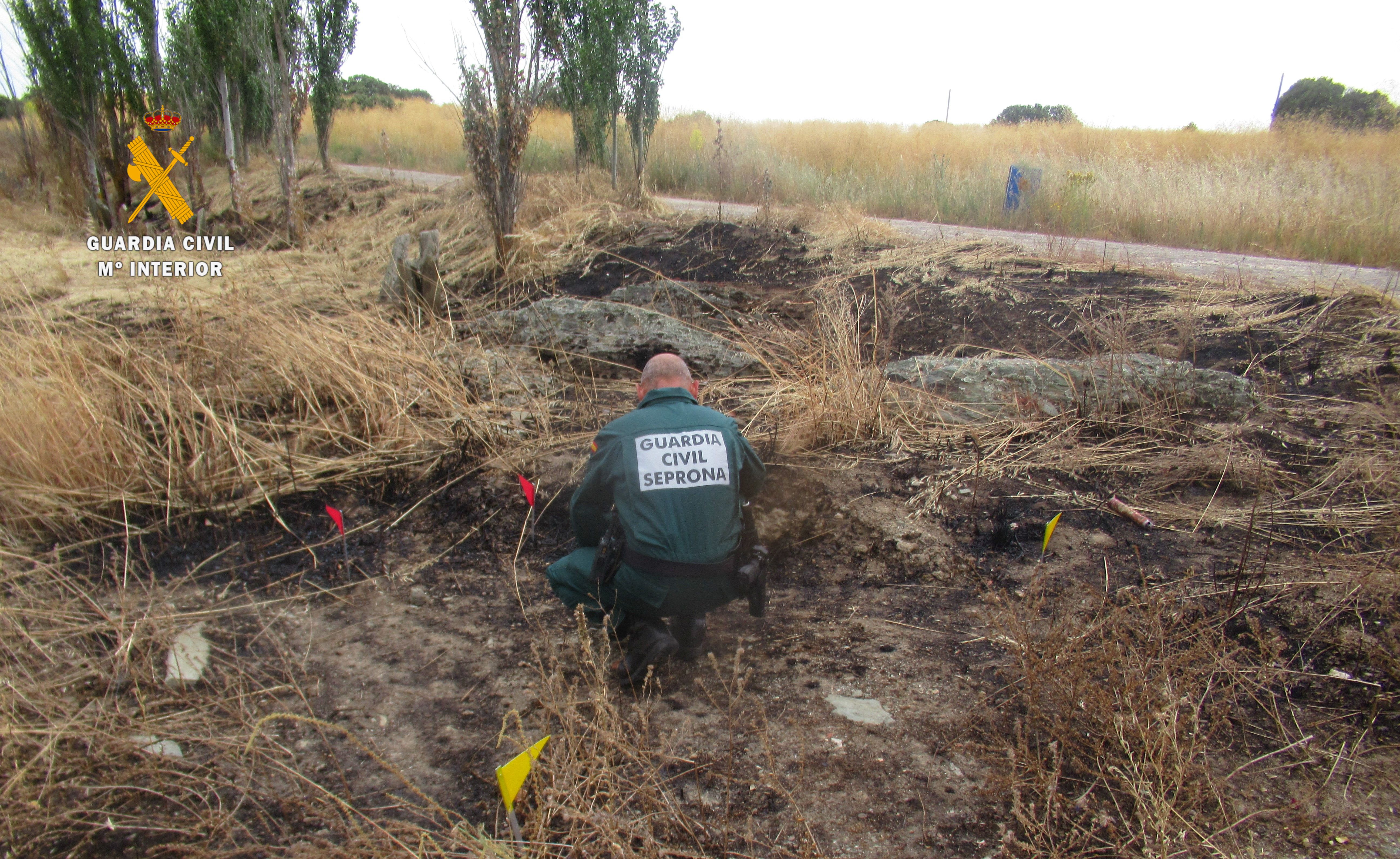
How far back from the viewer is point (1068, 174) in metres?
10.5

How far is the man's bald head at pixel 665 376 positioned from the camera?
271cm

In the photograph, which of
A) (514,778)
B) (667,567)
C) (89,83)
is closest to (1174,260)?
(667,567)

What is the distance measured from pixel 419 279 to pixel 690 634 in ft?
14.7

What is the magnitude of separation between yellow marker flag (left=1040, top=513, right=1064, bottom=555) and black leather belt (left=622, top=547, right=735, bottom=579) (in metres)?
1.22

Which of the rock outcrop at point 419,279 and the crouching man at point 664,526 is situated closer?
the crouching man at point 664,526

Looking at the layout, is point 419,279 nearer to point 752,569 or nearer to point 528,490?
point 528,490

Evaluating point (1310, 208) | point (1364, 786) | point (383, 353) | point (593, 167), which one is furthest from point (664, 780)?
point (1310, 208)

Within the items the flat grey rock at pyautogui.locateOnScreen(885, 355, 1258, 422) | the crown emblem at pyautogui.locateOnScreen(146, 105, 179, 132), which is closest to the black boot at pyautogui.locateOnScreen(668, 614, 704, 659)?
the flat grey rock at pyautogui.locateOnScreen(885, 355, 1258, 422)

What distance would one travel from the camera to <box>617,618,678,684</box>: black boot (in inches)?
94.7

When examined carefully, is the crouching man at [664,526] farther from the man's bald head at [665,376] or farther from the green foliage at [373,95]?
the green foliage at [373,95]

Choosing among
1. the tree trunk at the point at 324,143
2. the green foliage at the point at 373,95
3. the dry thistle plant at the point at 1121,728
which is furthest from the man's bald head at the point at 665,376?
the green foliage at the point at 373,95

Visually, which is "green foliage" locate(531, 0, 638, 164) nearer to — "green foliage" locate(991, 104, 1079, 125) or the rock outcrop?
the rock outcrop

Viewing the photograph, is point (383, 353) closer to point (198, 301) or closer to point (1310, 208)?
point (198, 301)

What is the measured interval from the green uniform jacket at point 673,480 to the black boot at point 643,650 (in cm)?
26
